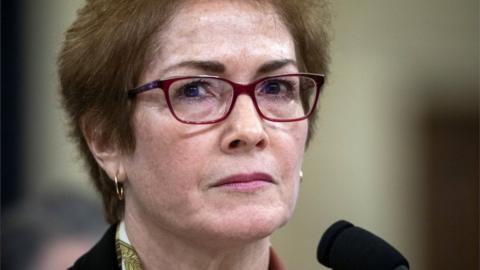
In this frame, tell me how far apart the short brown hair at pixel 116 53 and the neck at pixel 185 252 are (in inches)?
8.3

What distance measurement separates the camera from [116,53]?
1.89m

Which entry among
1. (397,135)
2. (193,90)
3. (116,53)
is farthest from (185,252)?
(397,135)

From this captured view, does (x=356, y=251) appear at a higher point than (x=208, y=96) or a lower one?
lower

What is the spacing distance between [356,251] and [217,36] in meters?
0.58

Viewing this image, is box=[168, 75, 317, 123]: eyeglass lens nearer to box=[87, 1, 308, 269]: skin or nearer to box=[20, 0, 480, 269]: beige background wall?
box=[87, 1, 308, 269]: skin

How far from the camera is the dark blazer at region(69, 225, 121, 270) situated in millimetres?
2025

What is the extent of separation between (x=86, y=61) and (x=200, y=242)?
1.79 ft

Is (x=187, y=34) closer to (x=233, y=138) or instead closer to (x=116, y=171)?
(x=233, y=138)

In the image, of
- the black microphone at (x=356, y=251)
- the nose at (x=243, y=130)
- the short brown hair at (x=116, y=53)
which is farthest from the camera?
the short brown hair at (x=116, y=53)

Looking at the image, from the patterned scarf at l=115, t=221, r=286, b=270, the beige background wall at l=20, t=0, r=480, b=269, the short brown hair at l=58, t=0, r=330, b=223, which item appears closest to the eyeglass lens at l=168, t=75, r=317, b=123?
the short brown hair at l=58, t=0, r=330, b=223

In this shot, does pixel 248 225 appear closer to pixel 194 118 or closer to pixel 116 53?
pixel 194 118

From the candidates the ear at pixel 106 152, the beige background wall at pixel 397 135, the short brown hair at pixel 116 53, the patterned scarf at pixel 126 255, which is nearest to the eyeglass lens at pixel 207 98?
the short brown hair at pixel 116 53

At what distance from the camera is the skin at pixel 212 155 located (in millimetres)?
1738

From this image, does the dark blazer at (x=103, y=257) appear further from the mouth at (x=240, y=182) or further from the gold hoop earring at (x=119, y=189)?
the mouth at (x=240, y=182)
